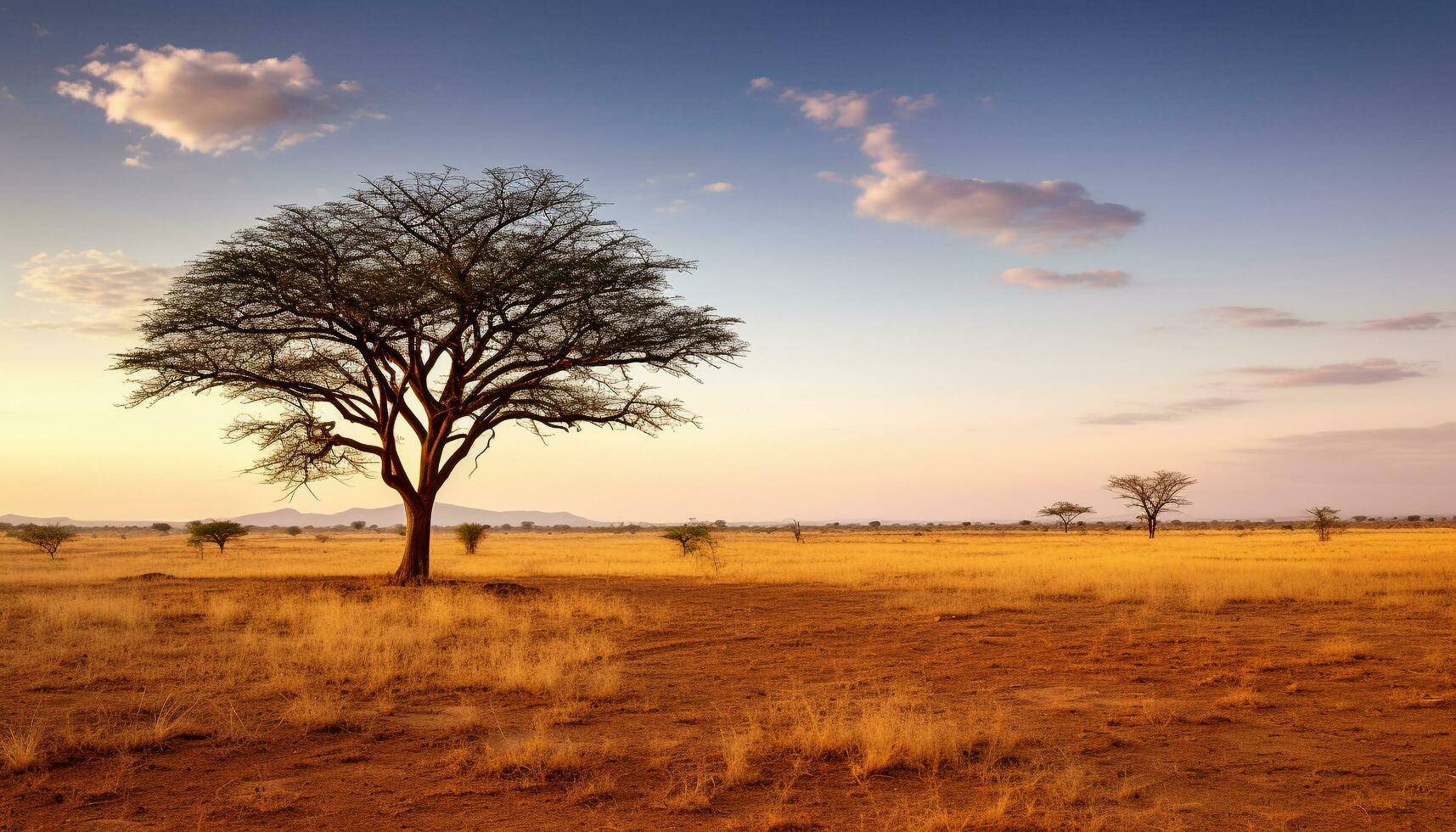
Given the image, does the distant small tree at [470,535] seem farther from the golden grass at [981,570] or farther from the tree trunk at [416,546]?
the tree trunk at [416,546]

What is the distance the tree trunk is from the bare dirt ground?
10665 millimetres

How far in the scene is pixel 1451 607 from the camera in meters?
19.1

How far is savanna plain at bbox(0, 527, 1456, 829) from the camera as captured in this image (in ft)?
21.1

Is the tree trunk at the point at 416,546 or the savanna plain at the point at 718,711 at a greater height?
the tree trunk at the point at 416,546

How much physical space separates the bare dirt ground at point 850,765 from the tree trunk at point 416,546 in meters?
10.7

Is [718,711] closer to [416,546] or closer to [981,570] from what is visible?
[416,546]

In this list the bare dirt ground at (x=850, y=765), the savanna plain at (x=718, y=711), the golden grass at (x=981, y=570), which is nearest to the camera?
the bare dirt ground at (x=850, y=765)

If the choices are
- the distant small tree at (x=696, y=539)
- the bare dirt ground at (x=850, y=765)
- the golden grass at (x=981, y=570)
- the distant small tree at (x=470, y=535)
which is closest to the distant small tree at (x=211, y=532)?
the golden grass at (x=981, y=570)

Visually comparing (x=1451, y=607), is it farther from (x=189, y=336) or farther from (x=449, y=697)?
(x=189, y=336)

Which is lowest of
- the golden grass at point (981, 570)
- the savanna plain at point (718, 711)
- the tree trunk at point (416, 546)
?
the golden grass at point (981, 570)

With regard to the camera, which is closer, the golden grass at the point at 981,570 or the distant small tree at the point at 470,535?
the golden grass at the point at 981,570

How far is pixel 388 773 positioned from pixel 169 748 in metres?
2.30

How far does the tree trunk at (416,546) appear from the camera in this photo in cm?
2252

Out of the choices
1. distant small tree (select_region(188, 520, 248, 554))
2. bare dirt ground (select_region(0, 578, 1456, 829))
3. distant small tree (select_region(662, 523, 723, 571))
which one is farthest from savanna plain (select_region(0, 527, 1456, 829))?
distant small tree (select_region(188, 520, 248, 554))
